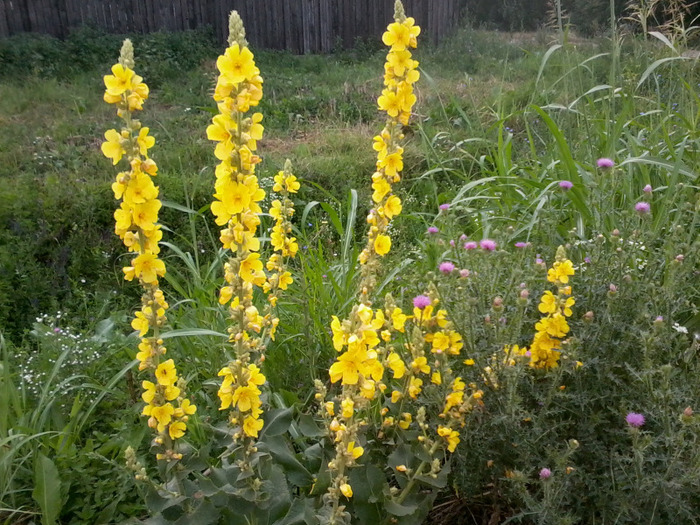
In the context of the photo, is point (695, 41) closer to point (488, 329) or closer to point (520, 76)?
point (520, 76)

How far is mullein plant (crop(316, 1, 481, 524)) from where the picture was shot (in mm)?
1387

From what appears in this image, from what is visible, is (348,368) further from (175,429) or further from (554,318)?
(554,318)

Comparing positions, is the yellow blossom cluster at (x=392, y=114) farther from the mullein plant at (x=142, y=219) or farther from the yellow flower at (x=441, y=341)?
the mullein plant at (x=142, y=219)

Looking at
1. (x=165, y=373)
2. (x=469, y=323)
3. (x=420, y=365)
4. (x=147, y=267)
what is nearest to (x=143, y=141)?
(x=147, y=267)

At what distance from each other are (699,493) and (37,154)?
551 cm

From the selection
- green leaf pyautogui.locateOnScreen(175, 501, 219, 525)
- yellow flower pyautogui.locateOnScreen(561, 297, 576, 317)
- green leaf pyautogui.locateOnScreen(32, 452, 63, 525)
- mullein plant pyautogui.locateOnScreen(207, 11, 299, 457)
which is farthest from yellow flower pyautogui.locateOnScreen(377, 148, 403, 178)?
green leaf pyautogui.locateOnScreen(32, 452, 63, 525)

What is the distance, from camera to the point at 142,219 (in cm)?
137

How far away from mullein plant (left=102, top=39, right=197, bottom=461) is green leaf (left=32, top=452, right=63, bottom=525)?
1.96 ft

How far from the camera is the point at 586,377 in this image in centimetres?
191

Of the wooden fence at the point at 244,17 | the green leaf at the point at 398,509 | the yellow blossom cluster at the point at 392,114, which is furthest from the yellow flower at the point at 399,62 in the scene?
the wooden fence at the point at 244,17

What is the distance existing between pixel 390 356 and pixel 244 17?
11961 millimetres

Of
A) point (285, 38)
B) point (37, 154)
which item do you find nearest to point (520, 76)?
point (285, 38)

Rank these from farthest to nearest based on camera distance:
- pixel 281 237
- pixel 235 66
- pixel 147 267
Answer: pixel 281 237 → pixel 147 267 → pixel 235 66

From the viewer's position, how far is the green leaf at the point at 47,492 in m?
1.91
